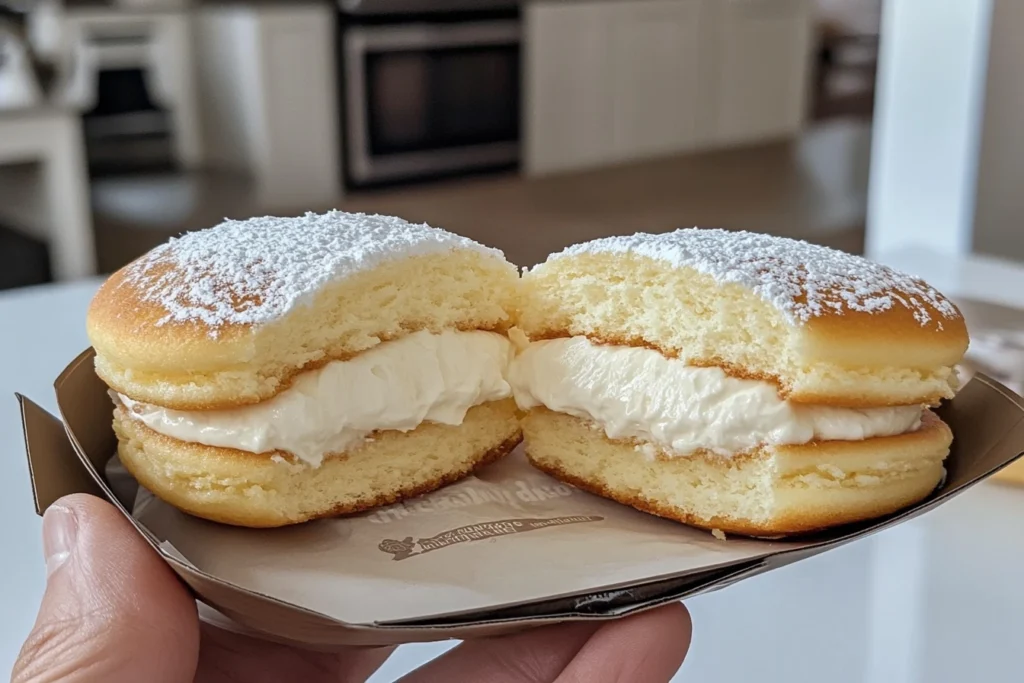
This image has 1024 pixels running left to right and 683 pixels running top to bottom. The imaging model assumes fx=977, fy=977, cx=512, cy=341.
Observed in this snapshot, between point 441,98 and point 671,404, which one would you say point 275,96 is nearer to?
point 441,98

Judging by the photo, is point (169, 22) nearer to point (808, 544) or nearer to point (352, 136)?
point (352, 136)

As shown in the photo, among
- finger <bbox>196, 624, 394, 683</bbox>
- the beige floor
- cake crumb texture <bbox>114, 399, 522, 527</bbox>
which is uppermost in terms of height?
cake crumb texture <bbox>114, 399, 522, 527</bbox>

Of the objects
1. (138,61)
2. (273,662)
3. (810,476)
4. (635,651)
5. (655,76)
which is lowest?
(273,662)

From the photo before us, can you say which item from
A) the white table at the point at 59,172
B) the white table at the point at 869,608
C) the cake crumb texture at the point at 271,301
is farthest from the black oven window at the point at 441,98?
the cake crumb texture at the point at 271,301

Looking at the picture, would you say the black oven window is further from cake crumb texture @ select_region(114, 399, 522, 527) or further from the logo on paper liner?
the logo on paper liner

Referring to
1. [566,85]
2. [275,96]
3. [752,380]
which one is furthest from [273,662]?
[566,85]

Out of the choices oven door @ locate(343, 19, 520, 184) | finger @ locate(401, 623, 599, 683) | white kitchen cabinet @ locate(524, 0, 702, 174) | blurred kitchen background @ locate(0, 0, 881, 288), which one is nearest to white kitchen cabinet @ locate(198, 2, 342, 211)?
blurred kitchen background @ locate(0, 0, 881, 288)
